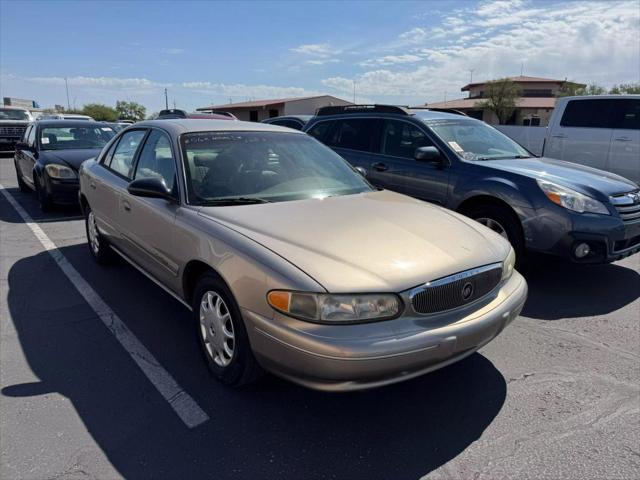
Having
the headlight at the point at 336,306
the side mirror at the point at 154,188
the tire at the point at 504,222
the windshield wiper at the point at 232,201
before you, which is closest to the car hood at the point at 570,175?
the tire at the point at 504,222

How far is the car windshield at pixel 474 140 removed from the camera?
538cm

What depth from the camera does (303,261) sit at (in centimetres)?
237

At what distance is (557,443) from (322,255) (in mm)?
1579

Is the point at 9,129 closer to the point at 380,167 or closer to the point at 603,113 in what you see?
the point at 380,167

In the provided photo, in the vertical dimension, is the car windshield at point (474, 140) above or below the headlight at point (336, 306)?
above

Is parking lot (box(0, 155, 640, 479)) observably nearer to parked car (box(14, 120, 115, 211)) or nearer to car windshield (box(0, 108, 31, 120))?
parked car (box(14, 120, 115, 211))

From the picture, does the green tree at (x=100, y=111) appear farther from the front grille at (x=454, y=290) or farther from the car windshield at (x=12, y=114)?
the front grille at (x=454, y=290)

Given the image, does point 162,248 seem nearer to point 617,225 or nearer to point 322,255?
point 322,255

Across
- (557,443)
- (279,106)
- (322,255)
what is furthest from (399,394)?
(279,106)

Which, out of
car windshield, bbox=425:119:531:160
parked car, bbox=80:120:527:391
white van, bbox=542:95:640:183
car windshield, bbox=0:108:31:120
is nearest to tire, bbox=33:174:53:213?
parked car, bbox=80:120:527:391

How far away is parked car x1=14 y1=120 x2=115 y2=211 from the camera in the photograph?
25.0ft

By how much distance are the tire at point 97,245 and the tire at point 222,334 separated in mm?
2431

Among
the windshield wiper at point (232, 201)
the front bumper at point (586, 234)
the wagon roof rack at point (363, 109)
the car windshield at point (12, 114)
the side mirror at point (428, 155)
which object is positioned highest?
the car windshield at point (12, 114)

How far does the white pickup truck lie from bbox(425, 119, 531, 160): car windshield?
10.2ft
